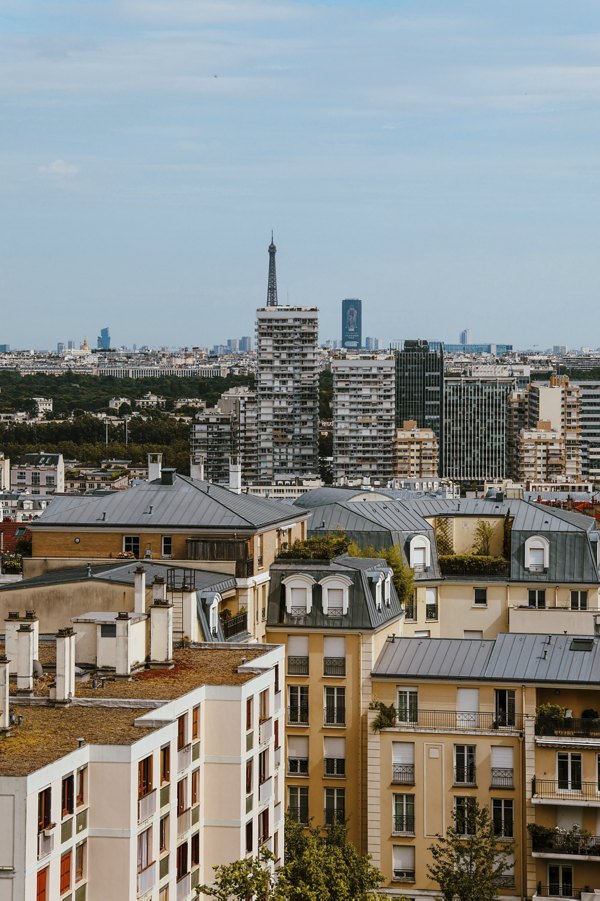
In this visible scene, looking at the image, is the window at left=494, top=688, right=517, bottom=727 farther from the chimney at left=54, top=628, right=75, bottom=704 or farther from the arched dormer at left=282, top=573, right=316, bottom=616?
the chimney at left=54, top=628, right=75, bottom=704

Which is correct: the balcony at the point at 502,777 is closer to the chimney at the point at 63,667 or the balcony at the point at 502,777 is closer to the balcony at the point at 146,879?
the chimney at the point at 63,667

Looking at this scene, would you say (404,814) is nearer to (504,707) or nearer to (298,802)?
(298,802)

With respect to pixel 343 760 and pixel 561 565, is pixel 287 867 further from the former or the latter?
pixel 561 565

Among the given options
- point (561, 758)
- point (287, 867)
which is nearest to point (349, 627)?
point (561, 758)

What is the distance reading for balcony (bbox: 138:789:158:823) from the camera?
1170 inches

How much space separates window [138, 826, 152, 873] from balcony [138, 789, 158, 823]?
10.0 inches

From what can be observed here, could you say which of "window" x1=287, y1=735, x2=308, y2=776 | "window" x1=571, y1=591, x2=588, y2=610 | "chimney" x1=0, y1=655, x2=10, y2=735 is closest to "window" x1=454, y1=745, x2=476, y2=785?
"window" x1=287, y1=735, x2=308, y2=776

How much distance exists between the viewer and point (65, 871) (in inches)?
1101

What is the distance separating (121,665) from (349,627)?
13669 mm

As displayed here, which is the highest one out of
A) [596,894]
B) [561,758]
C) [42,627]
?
[42,627]

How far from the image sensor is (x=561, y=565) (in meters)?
57.6

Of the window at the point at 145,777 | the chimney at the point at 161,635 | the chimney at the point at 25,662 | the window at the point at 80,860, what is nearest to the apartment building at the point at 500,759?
the chimney at the point at 161,635

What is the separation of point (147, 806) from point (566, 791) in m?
17.2

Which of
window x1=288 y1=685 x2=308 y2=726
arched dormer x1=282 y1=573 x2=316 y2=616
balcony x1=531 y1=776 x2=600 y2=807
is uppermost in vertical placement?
arched dormer x1=282 y1=573 x2=316 y2=616
